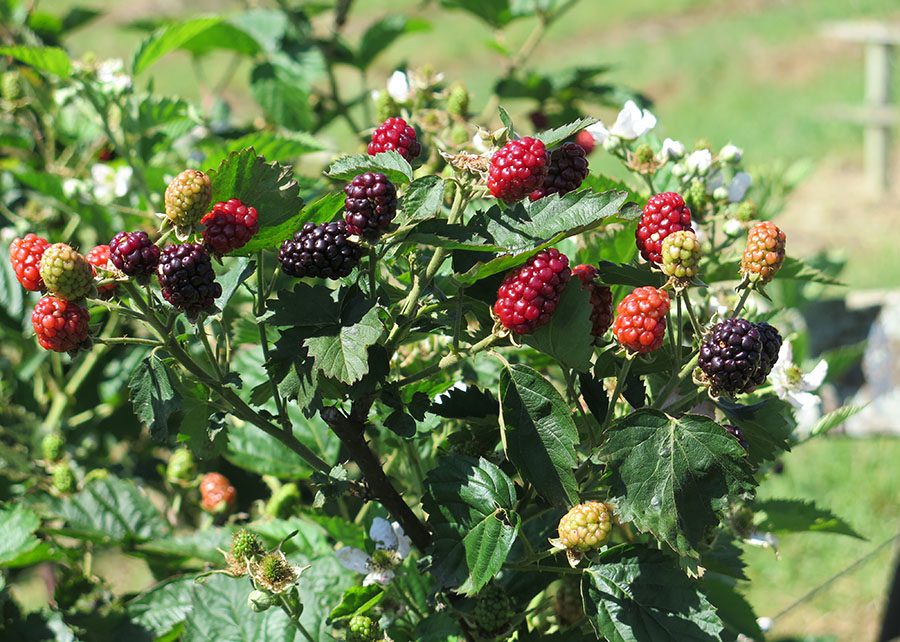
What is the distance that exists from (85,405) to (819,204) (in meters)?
6.47

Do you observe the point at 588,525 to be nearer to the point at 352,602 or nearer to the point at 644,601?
the point at 644,601

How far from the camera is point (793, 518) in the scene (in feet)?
3.95

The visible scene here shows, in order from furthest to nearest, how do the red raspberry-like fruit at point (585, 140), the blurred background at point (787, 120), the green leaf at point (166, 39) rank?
the blurred background at point (787, 120)
the green leaf at point (166, 39)
the red raspberry-like fruit at point (585, 140)

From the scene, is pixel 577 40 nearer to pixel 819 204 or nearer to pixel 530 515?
pixel 819 204

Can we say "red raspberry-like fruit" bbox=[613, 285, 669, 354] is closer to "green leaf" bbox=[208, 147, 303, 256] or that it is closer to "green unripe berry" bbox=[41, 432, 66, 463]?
"green leaf" bbox=[208, 147, 303, 256]

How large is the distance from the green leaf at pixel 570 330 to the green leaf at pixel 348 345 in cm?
14

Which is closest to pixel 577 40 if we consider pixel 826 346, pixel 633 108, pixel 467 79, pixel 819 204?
pixel 467 79

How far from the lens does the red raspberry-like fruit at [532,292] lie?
76 centimetres

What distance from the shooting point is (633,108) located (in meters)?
1.19

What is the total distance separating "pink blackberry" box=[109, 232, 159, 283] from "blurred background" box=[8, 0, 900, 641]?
2.70 ft

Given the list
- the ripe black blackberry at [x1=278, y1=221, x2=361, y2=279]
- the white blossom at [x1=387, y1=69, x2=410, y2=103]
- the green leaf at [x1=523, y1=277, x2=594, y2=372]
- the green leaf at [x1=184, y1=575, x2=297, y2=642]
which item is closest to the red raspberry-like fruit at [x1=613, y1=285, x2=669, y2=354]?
the green leaf at [x1=523, y1=277, x2=594, y2=372]

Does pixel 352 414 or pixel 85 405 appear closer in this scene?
pixel 352 414

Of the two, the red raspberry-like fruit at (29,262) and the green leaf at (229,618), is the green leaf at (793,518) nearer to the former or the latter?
the green leaf at (229,618)

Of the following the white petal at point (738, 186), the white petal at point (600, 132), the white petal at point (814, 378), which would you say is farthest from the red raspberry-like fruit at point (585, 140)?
the white petal at point (814, 378)
